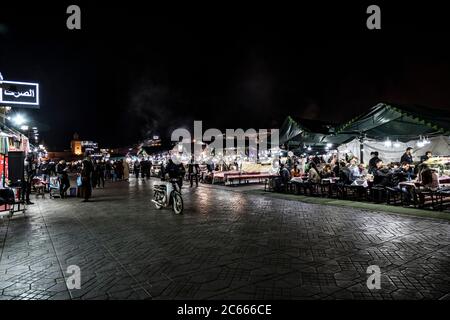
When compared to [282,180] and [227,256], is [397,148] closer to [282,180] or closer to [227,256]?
[282,180]

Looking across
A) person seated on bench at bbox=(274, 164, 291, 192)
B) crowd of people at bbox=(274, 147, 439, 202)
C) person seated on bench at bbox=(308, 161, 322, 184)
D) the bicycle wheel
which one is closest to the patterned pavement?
the bicycle wheel

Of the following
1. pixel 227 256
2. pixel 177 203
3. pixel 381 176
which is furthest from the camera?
pixel 381 176

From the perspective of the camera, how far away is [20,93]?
9.55 m

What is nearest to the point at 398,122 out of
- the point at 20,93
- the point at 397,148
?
the point at 397,148

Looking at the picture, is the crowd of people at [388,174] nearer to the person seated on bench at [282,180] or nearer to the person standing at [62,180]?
the person seated on bench at [282,180]

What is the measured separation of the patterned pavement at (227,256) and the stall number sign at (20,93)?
4132 millimetres

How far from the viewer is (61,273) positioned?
4191mm

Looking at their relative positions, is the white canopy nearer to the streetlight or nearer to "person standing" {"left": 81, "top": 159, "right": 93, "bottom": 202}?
"person standing" {"left": 81, "top": 159, "right": 93, "bottom": 202}

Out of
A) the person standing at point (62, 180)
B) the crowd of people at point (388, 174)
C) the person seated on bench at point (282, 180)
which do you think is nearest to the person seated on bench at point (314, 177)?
the crowd of people at point (388, 174)

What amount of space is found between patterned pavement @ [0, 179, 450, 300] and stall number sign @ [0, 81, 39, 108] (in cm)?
413

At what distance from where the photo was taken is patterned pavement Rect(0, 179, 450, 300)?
11.7 feet

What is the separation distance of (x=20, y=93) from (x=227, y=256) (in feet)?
31.0

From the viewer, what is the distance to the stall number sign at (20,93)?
9.17 meters

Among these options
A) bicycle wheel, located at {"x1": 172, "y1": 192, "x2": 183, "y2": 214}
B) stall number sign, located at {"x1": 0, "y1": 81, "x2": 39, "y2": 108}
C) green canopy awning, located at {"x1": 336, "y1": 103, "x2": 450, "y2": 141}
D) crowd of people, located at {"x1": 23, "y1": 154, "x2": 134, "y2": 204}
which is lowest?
bicycle wheel, located at {"x1": 172, "y1": 192, "x2": 183, "y2": 214}
